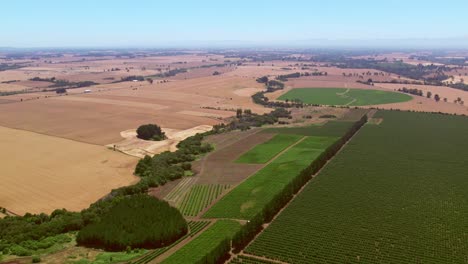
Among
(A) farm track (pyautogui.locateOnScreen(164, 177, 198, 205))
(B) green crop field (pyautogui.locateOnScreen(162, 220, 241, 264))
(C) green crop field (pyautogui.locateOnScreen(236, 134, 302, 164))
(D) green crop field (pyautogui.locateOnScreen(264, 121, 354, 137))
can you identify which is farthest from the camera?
(D) green crop field (pyautogui.locateOnScreen(264, 121, 354, 137))

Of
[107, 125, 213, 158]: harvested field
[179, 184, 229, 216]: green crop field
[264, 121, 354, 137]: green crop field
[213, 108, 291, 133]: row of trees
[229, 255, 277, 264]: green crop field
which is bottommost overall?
[229, 255, 277, 264]: green crop field

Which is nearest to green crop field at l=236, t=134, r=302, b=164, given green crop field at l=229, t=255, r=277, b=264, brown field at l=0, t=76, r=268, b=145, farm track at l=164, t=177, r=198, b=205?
farm track at l=164, t=177, r=198, b=205

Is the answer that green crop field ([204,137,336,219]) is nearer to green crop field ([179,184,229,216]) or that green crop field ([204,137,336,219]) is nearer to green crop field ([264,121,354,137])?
green crop field ([179,184,229,216])

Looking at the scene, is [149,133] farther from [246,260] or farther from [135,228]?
[246,260]

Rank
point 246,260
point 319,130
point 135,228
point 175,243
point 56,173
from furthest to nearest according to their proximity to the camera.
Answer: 1. point 319,130
2. point 56,173
3. point 135,228
4. point 175,243
5. point 246,260

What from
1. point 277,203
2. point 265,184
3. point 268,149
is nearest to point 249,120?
point 268,149

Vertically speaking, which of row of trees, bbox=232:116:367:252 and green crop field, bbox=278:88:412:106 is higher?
green crop field, bbox=278:88:412:106

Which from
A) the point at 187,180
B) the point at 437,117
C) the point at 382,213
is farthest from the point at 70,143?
the point at 437,117

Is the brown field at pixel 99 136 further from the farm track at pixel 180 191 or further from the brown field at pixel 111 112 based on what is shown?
the farm track at pixel 180 191
